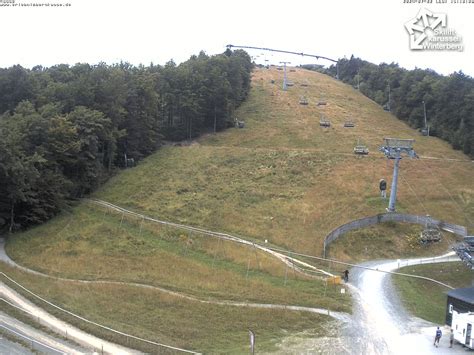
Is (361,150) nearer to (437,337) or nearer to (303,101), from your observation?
(303,101)

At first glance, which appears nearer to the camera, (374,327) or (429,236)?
(374,327)

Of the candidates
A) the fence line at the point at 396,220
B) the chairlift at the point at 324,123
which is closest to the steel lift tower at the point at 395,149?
the fence line at the point at 396,220

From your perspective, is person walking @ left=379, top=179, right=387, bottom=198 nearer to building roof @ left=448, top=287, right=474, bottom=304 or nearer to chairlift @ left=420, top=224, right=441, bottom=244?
chairlift @ left=420, top=224, right=441, bottom=244

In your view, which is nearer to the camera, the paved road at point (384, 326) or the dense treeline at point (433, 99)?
the paved road at point (384, 326)

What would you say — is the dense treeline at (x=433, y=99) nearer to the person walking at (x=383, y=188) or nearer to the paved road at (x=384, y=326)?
the person walking at (x=383, y=188)

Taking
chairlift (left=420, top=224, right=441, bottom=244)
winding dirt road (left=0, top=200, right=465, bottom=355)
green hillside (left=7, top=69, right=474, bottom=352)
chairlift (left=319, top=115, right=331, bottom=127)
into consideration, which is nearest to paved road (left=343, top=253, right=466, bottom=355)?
winding dirt road (left=0, top=200, right=465, bottom=355)

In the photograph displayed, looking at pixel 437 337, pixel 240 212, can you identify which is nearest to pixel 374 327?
pixel 437 337
